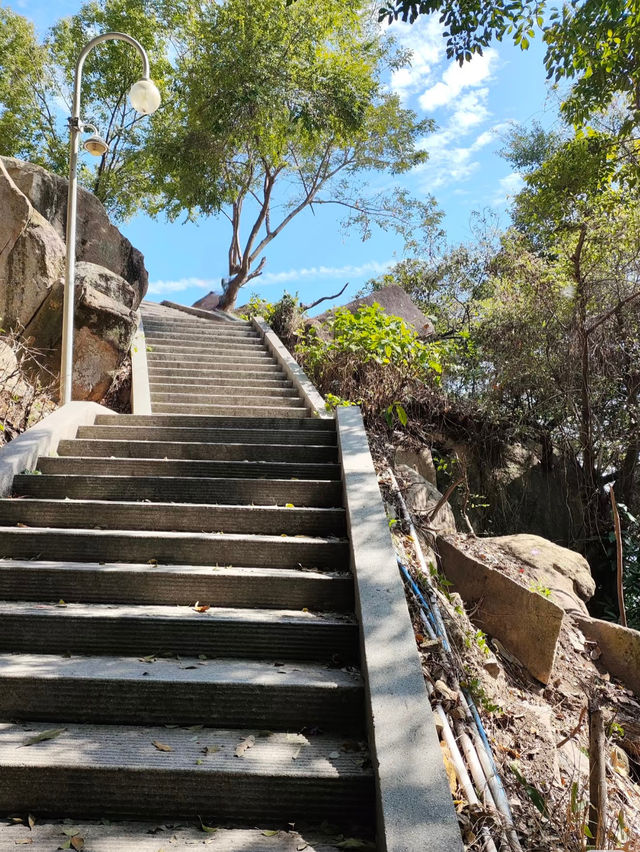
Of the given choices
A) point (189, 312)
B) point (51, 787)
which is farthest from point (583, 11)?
point (189, 312)

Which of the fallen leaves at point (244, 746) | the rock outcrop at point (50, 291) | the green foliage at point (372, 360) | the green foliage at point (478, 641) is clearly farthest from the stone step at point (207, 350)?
the fallen leaves at point (244, 746)

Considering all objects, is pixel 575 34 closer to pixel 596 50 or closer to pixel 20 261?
pixel 596 50

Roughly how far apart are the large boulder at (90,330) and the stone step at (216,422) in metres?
2.22

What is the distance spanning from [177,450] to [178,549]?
1.49 metres

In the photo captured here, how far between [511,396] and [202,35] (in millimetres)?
10431

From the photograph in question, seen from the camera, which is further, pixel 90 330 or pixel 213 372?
pixel 213 372

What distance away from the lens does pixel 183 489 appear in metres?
4.60

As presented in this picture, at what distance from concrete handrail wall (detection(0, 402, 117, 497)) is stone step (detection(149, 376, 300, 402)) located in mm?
2748

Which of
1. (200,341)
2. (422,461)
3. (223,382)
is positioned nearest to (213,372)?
(223,382)

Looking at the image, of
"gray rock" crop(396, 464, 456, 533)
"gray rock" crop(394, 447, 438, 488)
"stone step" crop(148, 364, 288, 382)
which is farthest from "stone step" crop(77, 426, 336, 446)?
"stone step" crop(148, 364, 288, 382)

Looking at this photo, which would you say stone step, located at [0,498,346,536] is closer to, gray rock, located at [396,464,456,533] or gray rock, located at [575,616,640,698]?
gray rock, located at [396,464,456,533]

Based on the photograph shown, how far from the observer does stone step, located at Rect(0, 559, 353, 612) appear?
11.8 ft

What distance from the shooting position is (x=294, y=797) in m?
2.46

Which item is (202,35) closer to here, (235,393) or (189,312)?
(189,312)
